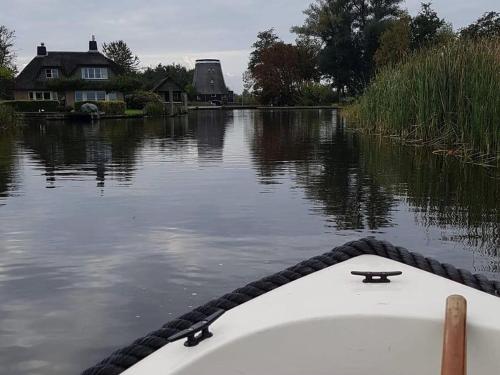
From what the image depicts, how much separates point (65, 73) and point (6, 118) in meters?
30.0

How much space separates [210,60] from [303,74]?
2457 centimetres

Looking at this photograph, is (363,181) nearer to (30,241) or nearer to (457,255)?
(457,255)

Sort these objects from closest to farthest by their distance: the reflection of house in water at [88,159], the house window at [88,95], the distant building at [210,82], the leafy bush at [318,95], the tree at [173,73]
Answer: the reflection of house in water at [88,159] → the house window at [88,95] → the leafy bush at [318,95] → the tree at [173,73] → the distant building at [210,82]

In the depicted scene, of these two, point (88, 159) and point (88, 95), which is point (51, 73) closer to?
point (88, 95)

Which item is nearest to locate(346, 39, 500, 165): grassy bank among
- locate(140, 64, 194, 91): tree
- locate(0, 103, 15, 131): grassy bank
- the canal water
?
the canal water

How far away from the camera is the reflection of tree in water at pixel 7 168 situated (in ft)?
26.6

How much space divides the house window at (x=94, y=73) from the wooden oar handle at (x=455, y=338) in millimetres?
52797

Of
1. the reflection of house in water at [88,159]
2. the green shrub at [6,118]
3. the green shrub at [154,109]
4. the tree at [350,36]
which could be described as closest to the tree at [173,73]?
the tree at [350,36]

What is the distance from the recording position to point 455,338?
1.56 m

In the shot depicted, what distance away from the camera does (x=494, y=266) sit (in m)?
4.14

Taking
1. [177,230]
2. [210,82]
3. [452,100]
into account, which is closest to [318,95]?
[210,82]

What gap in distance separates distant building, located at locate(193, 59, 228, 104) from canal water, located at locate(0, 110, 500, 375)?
67.5m

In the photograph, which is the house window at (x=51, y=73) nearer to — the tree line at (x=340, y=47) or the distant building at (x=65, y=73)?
the distant building at (x=65, y=73)

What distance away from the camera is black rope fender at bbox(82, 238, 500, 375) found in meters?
1.61
